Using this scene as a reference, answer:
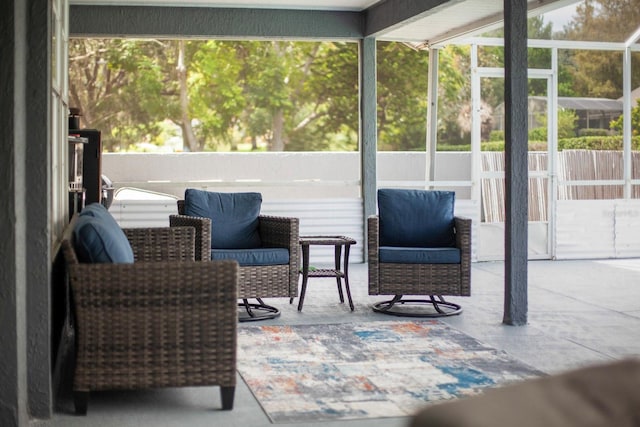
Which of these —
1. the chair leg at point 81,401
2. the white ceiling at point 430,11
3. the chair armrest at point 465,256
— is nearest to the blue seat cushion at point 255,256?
the chair armrest at point 465,256

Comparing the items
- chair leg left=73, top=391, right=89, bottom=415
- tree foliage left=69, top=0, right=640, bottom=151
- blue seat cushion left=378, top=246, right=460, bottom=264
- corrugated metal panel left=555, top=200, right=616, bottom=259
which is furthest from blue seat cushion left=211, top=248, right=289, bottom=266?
tree foliage left=69, top=0, right=640, bottom=151

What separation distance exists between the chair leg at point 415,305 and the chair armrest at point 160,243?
189 centimetres

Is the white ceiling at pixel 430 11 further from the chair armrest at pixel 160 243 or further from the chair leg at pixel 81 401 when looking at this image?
the chair leg at pixel 81 401

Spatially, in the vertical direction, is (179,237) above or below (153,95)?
below

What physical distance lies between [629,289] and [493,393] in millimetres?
7811

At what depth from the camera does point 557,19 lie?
15.6 meters

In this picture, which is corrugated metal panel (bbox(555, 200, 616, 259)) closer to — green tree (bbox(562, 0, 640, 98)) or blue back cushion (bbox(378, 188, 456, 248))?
green tree (bbox(562, 0, 640, 98))

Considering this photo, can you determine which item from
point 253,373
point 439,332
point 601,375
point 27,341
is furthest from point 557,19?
point 601,375

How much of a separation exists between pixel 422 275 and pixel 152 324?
3.05 metres

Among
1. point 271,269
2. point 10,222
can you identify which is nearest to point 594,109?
point 271,269

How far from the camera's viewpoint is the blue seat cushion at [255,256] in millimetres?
6359

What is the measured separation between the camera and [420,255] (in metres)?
6.64

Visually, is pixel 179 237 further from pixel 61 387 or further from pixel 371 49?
pixel 371 49

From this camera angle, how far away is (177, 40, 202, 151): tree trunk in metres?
19.2
